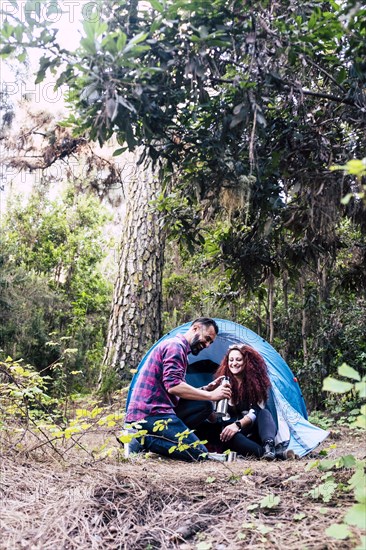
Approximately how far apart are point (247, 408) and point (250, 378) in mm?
241

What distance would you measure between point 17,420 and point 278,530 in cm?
213

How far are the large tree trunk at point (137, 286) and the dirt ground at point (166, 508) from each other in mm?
3348

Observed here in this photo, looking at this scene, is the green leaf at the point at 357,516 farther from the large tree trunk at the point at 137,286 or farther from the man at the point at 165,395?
the large tree trunk at the point at 137,286

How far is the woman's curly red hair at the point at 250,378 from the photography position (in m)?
4.72

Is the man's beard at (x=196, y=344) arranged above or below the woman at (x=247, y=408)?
above

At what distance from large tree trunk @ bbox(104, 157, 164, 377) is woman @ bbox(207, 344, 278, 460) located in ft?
5.69

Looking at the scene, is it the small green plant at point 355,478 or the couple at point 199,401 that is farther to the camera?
the couple at point 199,401

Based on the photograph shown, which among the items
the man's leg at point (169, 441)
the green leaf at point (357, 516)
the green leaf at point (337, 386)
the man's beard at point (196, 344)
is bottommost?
the man's leg at point (169, 441)

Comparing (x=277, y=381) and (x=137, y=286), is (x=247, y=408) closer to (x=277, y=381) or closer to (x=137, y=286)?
(x=277, y=381)

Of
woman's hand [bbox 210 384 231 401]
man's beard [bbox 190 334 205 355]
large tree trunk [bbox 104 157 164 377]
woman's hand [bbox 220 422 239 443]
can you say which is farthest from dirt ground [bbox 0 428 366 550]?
large tree trunk [bbox 104 157 164 377]

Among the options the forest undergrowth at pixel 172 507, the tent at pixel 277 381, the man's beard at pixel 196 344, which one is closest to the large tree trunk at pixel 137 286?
the tent at pixel 277 381

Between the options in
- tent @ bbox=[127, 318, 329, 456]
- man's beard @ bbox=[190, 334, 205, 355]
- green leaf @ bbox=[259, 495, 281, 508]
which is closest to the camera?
green leaf @ bbox=[259, 495, 281, 508]

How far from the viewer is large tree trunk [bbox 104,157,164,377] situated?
6.47 m

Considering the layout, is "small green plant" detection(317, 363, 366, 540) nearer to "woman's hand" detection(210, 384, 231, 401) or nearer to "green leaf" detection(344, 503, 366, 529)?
"green leaf" detection(344, 503, 366, 529)
